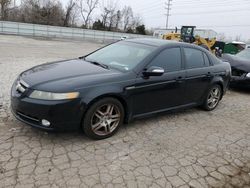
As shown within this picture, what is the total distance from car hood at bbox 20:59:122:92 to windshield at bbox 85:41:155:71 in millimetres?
277

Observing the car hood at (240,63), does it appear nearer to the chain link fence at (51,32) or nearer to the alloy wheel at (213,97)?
the alloy wheel at (213,97)

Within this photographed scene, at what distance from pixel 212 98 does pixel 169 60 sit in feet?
5.74

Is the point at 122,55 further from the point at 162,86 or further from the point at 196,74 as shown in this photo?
the point at 196,74

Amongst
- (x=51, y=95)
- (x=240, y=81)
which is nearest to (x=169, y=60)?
(x=51, y=95)

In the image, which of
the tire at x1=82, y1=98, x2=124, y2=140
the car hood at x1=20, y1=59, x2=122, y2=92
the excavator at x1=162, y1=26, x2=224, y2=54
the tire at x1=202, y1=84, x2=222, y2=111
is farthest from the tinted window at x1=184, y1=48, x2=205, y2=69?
the excavator at x1=162, y1=26, x2=224, y2=54

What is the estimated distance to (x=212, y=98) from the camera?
5746 mm

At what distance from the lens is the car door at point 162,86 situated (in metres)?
4.16

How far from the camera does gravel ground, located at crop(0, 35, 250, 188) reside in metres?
2.98

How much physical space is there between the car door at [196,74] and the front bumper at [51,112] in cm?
237

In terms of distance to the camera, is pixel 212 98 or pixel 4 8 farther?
pixel 4 8

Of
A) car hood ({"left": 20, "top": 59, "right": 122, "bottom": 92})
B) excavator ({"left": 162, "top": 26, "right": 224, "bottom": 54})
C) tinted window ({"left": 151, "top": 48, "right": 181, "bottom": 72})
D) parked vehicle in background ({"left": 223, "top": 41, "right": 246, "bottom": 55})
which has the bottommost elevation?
car hood ({"left": 20, "top": 59, "right": 122, "bottom": 92})

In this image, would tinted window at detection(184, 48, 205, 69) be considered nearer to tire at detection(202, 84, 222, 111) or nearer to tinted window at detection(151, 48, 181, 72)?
tinted window at detection(151, 48, 181, 72)

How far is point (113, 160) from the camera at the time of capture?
133 inches

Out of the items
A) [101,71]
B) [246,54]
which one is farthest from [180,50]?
[246,54]
